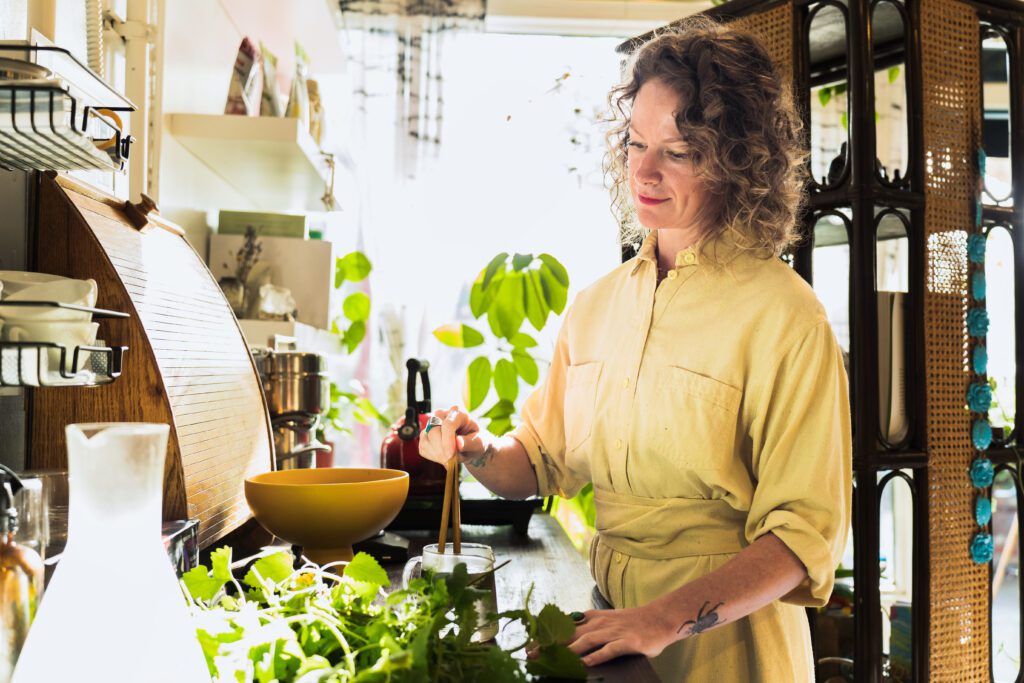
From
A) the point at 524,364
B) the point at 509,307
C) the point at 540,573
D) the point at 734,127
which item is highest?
the point at 734,127

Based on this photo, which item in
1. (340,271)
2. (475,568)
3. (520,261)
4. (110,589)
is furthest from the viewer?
(340,271)

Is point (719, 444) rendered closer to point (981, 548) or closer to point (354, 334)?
point (981, 548)

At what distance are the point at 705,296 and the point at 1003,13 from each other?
4.71ft

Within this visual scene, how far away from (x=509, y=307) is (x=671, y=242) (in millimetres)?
1952

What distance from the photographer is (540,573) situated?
1.34m

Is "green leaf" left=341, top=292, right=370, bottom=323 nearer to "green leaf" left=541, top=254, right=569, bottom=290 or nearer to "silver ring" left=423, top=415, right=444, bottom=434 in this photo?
"green leaf" left=541, top=254, right=569, bottom=290

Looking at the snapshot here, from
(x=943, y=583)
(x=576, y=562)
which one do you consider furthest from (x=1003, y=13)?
→ (x=576, y=562)

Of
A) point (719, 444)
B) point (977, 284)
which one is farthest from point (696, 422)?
point (977, 284)

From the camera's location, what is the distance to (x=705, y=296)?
51.8 inches

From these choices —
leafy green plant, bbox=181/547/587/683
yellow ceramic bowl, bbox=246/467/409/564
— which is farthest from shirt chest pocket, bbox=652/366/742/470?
leafy green plant, bbox=181/547/587/683

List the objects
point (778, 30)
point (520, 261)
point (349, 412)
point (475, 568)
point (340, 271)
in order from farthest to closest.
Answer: point (349, 412) → point (340, 271) → point (520, 261) → point (778, 30) → point (475, 568)

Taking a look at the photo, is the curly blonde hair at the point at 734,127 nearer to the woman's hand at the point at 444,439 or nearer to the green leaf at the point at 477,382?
the woman's hand at the point at 444,439

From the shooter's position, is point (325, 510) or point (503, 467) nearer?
point (325, 510)

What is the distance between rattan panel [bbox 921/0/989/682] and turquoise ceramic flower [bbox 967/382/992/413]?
0.07 feet
